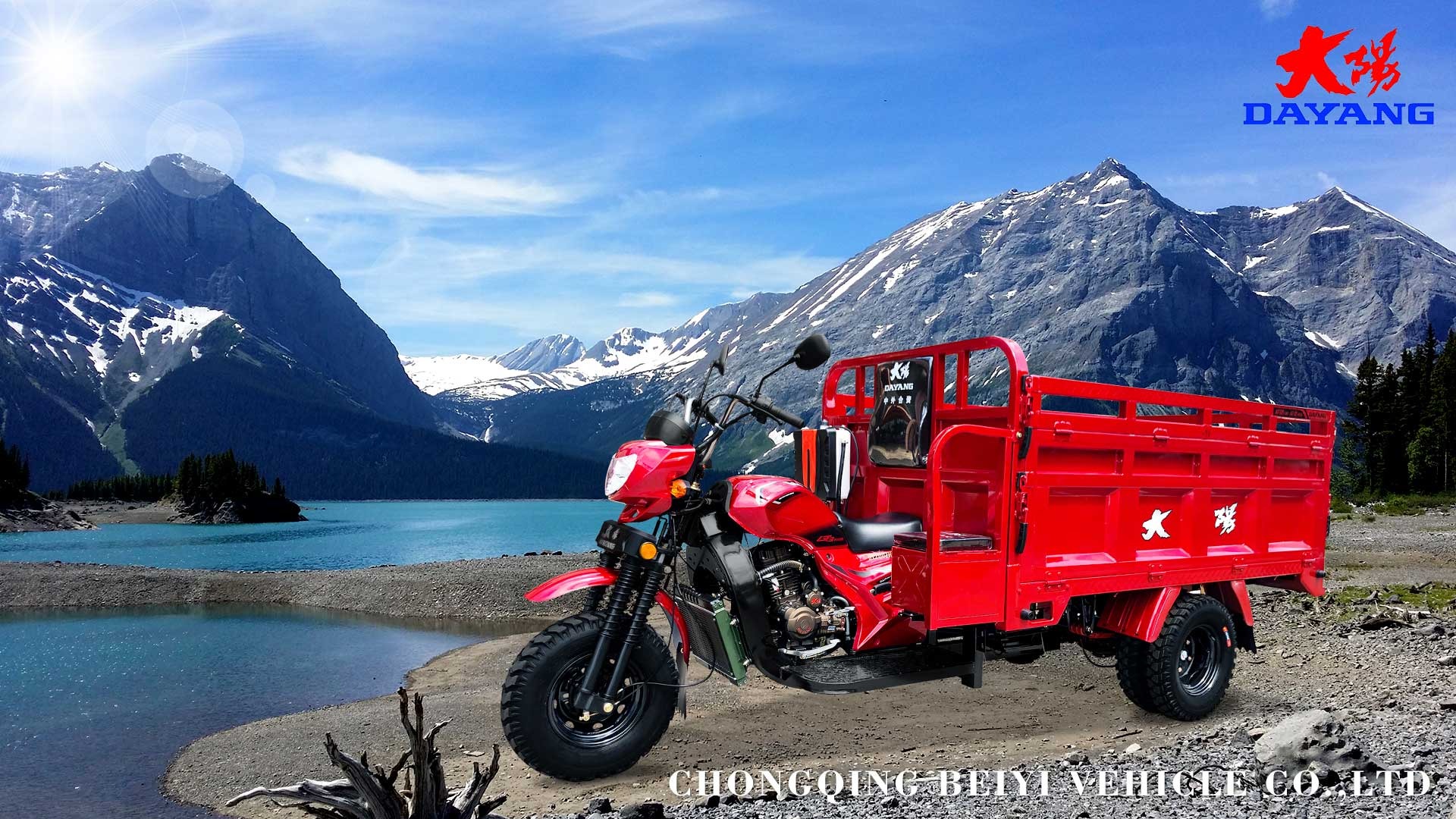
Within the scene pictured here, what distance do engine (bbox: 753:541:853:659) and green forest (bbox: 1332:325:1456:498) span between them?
206 ft

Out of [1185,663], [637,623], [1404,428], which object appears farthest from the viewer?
[1404,428]

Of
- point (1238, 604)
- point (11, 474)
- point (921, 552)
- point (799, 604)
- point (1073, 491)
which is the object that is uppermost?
point (1073, 491)

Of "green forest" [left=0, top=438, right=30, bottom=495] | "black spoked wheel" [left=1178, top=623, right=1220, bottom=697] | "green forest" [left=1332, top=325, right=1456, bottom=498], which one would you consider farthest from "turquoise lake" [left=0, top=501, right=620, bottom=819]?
"green forest" [left=0, top=438, right=30, bottom=495]

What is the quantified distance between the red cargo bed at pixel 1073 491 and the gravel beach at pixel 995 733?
117 centimetres

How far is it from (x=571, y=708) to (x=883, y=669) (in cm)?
231

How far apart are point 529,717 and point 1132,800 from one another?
12.2 feet

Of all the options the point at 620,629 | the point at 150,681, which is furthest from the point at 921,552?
the point at 150,681

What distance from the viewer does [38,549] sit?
6038cm

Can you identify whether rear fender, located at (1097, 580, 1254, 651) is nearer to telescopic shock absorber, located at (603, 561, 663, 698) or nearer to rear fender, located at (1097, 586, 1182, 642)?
rear fender, located at (1097, 586, 1182, 642)

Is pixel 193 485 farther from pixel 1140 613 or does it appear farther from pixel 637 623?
pixel 1140 613

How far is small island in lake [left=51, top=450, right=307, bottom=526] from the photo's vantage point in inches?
3846

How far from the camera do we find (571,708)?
6094mm

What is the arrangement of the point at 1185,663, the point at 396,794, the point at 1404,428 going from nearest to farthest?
the point at 396,794, the point at 1185,663, the point at 1404,428

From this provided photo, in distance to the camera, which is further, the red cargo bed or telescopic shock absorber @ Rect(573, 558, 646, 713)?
the red cargo bed
